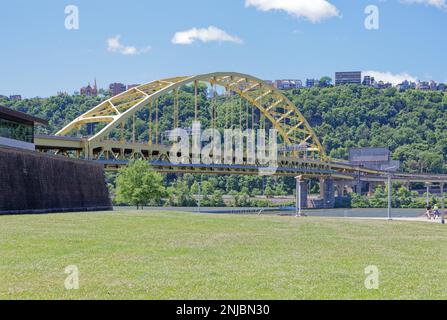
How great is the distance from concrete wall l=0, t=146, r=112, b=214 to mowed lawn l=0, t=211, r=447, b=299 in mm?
8848

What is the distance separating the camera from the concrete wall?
34344mm

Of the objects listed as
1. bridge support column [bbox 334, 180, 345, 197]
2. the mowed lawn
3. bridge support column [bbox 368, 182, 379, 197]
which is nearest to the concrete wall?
the mowed lawn

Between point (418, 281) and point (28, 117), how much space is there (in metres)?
33.4

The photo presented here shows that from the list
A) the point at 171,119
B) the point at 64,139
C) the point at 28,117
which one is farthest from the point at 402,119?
the point at 28,117

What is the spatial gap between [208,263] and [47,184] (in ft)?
84.9

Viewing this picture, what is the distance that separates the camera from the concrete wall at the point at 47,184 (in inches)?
1352

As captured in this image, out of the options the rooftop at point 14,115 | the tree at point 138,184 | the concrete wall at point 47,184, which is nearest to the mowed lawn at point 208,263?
the concrete wall at point 47,184

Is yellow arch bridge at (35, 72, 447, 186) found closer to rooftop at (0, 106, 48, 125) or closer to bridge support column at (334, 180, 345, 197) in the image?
bridge support column at (334, 180, 345, 197)

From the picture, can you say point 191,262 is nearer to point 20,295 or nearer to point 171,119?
point 20,295

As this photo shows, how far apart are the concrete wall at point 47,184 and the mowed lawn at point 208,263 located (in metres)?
8.85

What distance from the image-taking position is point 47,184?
39531 millimetres

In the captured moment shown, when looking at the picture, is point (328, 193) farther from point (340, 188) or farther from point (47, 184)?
point (47, 184)

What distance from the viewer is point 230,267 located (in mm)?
15336
